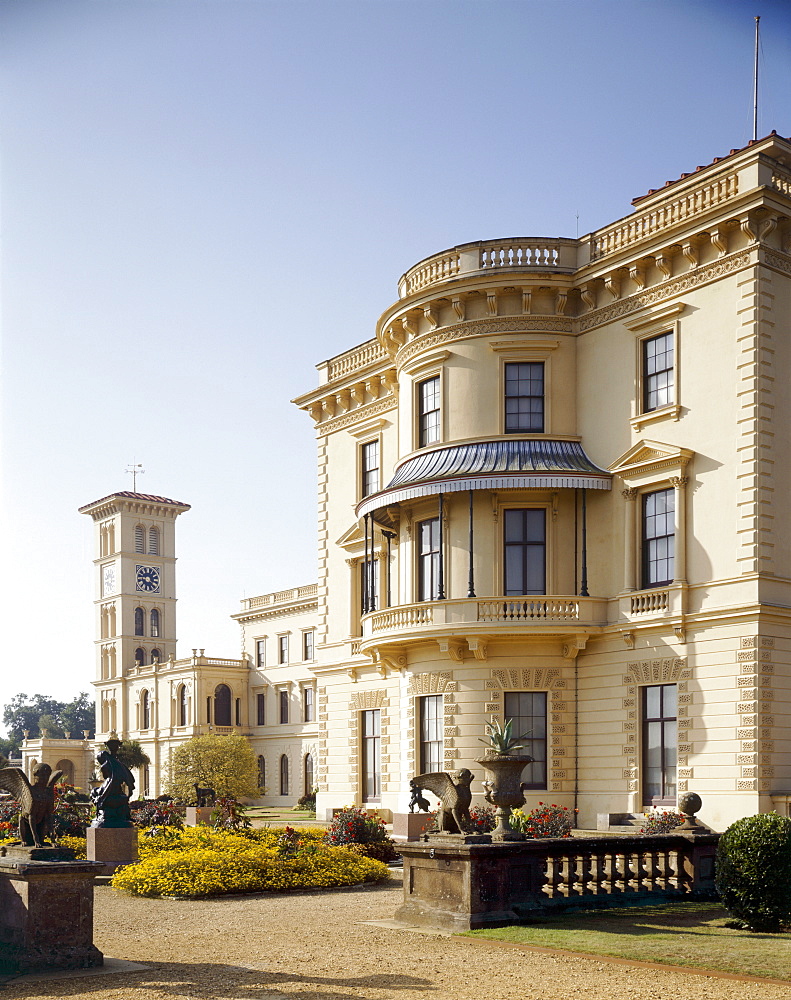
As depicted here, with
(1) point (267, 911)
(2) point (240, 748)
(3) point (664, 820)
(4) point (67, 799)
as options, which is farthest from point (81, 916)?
(2) point (240, 748)

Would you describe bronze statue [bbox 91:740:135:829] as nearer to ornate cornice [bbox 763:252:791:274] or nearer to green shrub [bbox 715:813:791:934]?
green shrub [bbox 715:813:791:934]

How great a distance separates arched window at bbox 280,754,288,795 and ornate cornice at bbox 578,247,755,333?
50.0m

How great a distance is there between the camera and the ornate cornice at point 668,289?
85.3 feet

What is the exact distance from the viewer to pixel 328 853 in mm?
20859

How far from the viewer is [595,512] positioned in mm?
28984

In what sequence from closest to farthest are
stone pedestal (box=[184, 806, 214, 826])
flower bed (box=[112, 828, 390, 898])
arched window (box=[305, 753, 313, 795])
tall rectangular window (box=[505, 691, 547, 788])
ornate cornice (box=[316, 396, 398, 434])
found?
1. flower bed (box=[112, 828, 390, 898])
2. tall rectangular window (box=[505, 691, 547, 788])
3. stone pedestal (box=[184, 806, 214, 826])
4. ornate cornice (box=[316, 396, 398, 434])
5. arched window (box=[305, 753, 313, 795])

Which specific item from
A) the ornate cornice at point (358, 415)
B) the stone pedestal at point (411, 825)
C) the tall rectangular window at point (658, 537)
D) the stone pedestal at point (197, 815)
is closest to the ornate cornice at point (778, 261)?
the tall rectangular window at point (658, 537)

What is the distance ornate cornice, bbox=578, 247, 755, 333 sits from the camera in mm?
26000

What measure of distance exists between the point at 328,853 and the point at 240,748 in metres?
48.1

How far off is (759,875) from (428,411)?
1934cm

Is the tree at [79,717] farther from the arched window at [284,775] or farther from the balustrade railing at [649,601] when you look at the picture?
the balustrade railing at [649,601]

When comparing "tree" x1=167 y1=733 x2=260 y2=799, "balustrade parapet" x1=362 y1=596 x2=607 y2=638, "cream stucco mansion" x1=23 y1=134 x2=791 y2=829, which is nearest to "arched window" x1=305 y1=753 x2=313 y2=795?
"tree" x1=167 y1=733 x2=260 y2=799

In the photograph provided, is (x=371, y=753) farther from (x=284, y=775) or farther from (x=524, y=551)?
(x=284, y=775)

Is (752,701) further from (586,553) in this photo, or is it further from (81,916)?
(81,916)
